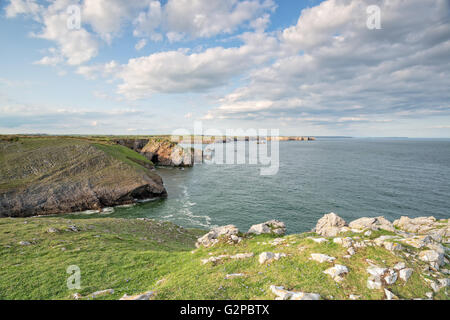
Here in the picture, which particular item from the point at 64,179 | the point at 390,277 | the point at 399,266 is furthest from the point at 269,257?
the point at 64,179

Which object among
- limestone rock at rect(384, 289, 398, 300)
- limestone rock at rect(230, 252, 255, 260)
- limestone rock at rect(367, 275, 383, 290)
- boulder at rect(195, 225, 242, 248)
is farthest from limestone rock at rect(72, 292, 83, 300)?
limestone rock at rect(384, 289, 398, 300)

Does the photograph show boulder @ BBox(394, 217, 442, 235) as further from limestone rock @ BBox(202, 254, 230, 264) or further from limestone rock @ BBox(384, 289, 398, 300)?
limestone rock @ BBox(202, 254, 230, 264)

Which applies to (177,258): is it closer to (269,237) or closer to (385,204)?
(269,237)

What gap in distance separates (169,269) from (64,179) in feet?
132

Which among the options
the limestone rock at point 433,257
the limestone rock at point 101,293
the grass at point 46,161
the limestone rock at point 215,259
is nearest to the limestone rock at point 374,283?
the limestone rock at point 433,257

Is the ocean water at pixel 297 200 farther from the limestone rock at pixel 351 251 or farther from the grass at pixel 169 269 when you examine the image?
the limestone rock at pixel 351 251

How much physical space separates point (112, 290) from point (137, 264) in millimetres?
3347

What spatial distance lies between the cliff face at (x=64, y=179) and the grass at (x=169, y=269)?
21.9 meters

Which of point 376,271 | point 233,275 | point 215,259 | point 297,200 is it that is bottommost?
point 297,200

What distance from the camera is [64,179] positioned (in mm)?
40094

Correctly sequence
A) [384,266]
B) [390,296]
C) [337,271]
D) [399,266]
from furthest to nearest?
[384,266] → [399,266] → [337,271] → [390,296]

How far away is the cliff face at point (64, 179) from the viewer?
35656 millimetres

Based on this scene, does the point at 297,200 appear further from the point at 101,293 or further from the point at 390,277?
the point at 101,293
